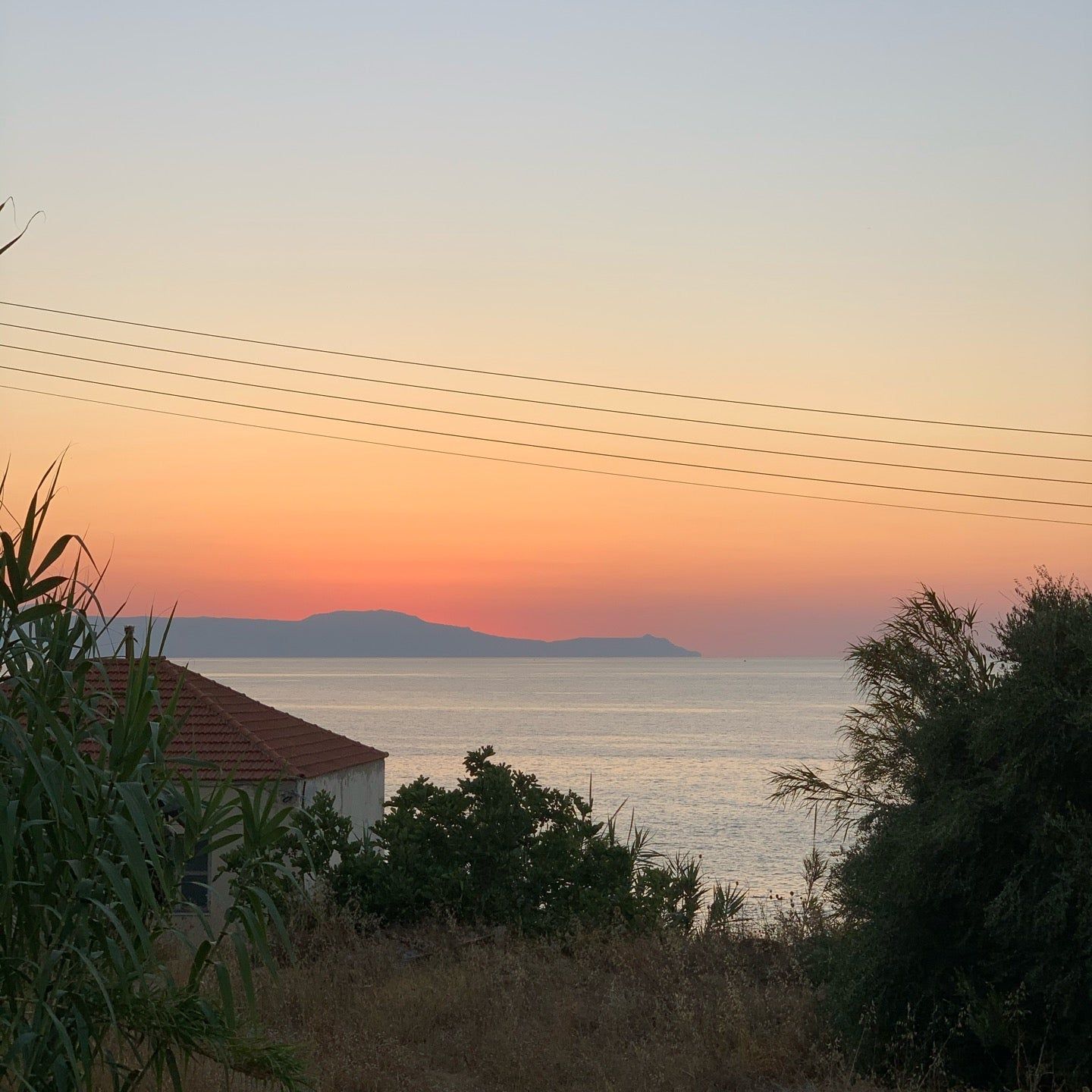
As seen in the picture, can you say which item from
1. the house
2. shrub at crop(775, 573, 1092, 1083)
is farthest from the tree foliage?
the house

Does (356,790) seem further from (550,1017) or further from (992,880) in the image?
(992,880)

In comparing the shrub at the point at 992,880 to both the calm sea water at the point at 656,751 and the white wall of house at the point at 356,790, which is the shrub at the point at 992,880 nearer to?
the white wall of house at the point at 356,790

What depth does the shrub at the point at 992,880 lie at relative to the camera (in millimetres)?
8250

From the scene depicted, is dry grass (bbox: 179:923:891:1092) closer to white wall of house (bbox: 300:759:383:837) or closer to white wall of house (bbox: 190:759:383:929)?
white wall of house (bbox: 190:759:383:929)

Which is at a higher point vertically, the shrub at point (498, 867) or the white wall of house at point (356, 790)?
the shrub at point (498, 867)

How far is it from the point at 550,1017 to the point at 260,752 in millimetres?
14458

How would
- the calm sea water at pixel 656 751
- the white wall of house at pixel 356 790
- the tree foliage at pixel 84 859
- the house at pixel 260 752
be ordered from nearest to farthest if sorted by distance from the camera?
the tree foliage at pixel 84 859 → the house at pixel 260 752 → the white wall of house at pixel 356 790 → the calm sea water at pixel 656 751

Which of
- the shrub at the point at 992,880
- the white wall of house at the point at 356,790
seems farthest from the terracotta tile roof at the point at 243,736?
the shrub at the point at 992,880

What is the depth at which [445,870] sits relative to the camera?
47.4 ft

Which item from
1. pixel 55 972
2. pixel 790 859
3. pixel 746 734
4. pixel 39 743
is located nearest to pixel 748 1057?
pixel 55 972

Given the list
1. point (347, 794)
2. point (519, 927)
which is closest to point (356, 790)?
point (347, 794)

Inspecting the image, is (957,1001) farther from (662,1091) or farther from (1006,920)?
(662,1091)

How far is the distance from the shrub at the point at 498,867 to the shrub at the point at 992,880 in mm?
5203

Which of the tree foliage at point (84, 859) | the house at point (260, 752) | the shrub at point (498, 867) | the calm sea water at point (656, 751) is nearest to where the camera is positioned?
the tree foliage at point (84, 859)
